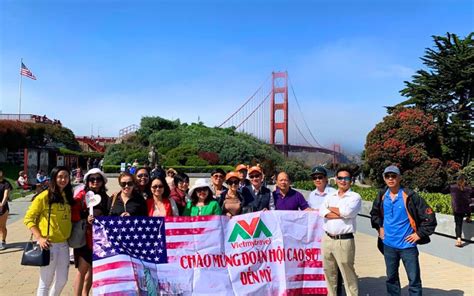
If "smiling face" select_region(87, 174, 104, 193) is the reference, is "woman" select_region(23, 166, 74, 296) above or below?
below

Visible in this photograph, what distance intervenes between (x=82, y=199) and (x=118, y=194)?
363 millimetres

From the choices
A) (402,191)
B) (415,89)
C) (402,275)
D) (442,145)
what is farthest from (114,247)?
(415,89)

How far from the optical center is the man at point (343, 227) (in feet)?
14.3

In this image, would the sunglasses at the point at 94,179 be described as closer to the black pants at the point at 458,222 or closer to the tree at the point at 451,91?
the black pants at the point at 458,222

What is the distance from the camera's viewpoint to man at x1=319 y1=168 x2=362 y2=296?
4344 mm

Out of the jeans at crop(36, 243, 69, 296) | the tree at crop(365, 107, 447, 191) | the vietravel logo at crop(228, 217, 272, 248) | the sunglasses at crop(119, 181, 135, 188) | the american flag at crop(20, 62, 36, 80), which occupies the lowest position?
the jeans at crop(36, 243, 69, 296)

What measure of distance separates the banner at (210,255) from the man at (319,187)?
0.19m

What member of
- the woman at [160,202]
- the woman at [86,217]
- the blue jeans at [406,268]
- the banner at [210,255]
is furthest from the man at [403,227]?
the woman at [86,217]

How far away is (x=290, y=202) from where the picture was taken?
4.95 meters

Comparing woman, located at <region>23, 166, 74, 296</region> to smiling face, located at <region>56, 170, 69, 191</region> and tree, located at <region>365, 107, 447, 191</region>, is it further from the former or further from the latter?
tree, located at <region>365, 107, 447, 191</region>

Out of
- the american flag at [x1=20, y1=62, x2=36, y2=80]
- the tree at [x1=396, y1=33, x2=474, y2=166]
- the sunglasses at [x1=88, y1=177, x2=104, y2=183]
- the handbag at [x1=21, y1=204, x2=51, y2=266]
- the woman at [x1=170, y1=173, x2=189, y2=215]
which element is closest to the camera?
the handbag at [x1=21, y1=204, x2=51, y2=266]

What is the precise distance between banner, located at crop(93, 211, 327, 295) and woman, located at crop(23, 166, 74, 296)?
1.00ft

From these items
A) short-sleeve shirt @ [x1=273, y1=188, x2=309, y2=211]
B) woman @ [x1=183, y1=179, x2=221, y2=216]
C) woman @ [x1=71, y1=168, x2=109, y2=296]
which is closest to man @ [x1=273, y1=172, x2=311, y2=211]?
short-sleeve shirt @ [x1=273, y1=188, x2=309, y2=211]

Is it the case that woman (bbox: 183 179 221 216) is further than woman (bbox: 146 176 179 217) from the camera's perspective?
Yes
